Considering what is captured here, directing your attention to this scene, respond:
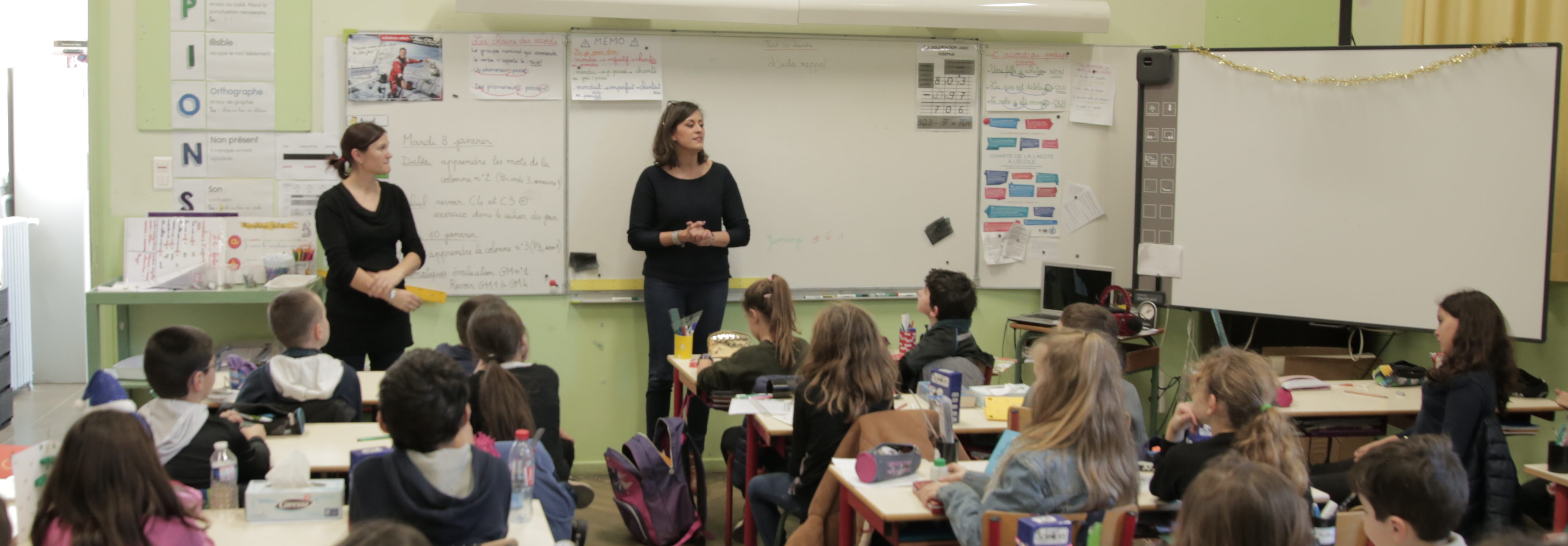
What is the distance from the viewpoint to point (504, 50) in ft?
15.9

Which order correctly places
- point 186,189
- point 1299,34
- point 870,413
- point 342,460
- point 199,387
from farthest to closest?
point 1299,34
point 186,189
point 870,413
point 342,460
point 199,387

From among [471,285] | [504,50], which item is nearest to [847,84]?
[504,50]

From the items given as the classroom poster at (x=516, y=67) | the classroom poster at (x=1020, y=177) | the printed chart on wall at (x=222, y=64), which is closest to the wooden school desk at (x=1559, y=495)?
the classroom poster at (x=1020, y=177)

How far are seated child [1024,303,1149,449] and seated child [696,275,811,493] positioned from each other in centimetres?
83

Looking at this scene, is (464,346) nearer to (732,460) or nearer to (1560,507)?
(732,460)

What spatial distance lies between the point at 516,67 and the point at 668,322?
1.32 m

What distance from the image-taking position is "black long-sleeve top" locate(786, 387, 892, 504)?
3064mm

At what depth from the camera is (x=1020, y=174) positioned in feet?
17.8

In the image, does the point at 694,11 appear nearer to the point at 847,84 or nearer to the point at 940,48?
the point at 847,84

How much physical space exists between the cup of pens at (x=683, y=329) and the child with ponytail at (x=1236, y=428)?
2.17 meters

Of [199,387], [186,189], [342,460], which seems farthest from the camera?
[186,189]

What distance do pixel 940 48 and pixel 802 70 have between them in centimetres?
69

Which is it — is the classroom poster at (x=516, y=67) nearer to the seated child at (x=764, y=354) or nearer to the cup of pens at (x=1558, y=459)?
the seated child at (x=764, y=354)

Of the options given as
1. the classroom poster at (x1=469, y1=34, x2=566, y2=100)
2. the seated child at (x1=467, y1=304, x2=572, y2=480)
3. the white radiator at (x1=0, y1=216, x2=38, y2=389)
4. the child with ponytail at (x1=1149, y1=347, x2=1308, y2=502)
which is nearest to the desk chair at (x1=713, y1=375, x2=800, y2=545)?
the seated child at (x1=467, y1=304, x2=572, y2=480)
